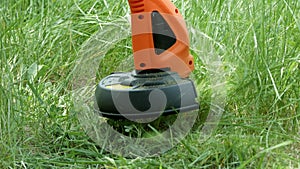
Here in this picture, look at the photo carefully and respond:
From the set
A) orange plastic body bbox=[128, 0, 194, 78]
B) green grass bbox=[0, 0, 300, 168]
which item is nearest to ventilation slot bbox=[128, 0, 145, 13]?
orange plastic body bbox=[128, 0, 194, 78]

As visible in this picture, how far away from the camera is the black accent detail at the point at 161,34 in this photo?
5.88 ft

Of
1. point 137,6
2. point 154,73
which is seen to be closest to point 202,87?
point 154,73

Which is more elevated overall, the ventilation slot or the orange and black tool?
the ventilation slot

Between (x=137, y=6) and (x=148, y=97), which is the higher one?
(x=137, y=6)

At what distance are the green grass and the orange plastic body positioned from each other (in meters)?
0.17

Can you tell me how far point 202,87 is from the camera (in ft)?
6.35

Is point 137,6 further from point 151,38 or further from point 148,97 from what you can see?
point 148,97

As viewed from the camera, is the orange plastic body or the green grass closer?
the green grass

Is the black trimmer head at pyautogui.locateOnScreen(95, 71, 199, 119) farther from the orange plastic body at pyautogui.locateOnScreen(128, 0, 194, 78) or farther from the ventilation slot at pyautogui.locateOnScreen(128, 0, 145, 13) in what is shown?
the ventilation slot at pyautogui.locateOnScreen(128, 0, 145, 13)

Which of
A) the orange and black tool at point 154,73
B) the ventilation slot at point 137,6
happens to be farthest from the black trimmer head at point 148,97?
the ventilation slot at point 137,6

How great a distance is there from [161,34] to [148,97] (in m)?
0.21

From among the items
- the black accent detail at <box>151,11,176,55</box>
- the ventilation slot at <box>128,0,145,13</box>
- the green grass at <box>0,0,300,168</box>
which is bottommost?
the green grass at <box>0,0,300,168</box>

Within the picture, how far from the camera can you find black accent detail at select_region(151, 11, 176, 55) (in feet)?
5.88

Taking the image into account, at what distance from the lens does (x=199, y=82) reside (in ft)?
6.47
